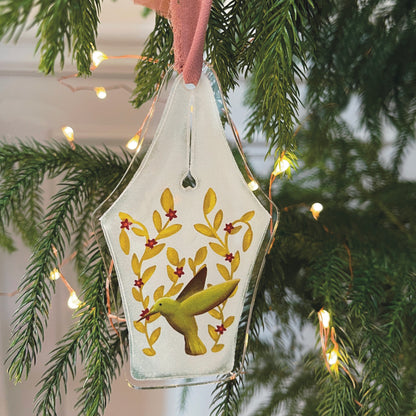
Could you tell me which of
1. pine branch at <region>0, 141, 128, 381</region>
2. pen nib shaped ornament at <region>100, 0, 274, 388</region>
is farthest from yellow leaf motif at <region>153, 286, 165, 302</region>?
pine branch at <region>0, 141, 128, 381</region>

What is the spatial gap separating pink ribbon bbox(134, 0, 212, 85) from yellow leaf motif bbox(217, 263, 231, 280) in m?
0.13

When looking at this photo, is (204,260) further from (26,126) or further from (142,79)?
(26,126)

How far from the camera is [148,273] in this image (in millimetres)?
331

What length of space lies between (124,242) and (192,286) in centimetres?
6

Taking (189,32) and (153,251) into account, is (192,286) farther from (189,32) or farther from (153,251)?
(189,32)

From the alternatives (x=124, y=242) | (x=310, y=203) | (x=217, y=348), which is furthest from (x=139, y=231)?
(x=310, y=203)

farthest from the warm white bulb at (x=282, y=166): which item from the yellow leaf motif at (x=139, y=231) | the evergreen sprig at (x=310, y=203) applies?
the yellow leaf motif at (x=139, y=231)

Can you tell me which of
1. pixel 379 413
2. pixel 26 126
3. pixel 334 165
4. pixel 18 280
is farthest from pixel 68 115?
pixel 379 413

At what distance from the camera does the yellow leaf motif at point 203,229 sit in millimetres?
327

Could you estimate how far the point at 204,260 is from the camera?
1.10 feet

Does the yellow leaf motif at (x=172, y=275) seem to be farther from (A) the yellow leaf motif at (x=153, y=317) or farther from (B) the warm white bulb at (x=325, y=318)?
(B) the warm white bulb at (x=325, y=318)

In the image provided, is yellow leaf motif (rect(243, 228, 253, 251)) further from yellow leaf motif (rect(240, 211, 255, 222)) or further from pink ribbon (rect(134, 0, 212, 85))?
pink ribbon (rect(134, 0, 212, 85))

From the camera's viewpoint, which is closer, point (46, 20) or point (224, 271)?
point (46, 20)

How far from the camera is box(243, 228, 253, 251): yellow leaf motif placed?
34 centimetres
